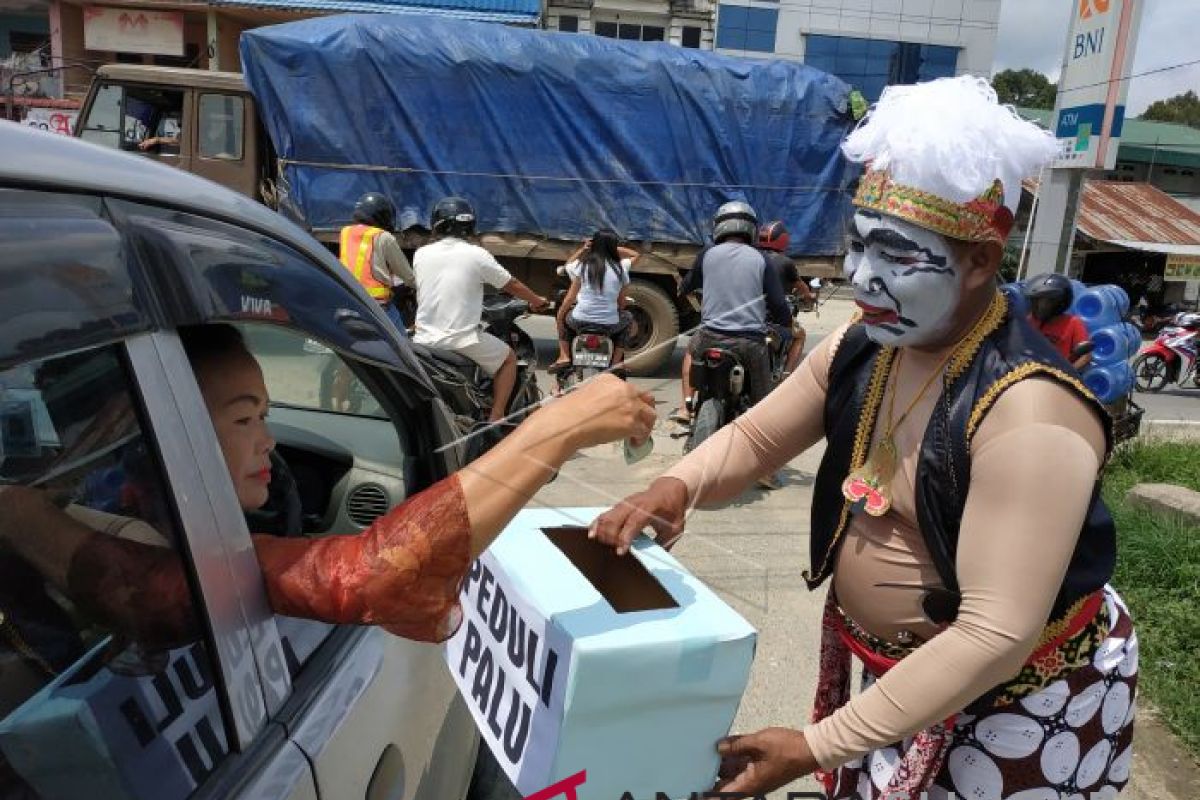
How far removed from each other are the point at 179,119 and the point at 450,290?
4742 millimetres

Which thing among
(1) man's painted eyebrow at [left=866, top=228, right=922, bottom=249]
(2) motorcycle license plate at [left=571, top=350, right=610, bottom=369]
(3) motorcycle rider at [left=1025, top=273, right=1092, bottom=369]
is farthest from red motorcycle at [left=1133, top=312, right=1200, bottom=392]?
(1) man's painted eyebrow at [left=866, top=228, right=922, bottom=249]

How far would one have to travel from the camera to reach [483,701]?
1465 mm

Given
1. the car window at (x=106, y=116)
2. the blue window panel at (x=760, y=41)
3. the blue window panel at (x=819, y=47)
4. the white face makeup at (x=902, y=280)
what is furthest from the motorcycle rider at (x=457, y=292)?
the blue window panel at (x=819, y=47)

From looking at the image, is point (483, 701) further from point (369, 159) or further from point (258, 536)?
point (369, 159)

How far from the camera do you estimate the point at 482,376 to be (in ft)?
18.0

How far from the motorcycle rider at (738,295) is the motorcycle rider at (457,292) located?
1.24 metres

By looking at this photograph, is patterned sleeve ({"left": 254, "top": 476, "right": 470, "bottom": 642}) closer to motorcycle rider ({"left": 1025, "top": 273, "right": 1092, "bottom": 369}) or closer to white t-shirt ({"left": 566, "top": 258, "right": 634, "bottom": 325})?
motorcycle rider ({"left": 1025, "top": 273, "right": 1092, "bottom": 369})

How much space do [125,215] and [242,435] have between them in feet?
1.31

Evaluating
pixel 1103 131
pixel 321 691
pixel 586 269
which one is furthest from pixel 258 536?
pixel 1103 131

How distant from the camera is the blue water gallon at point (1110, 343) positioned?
5871 millimetres

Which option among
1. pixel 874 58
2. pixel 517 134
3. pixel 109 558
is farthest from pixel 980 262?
pixel 874 58

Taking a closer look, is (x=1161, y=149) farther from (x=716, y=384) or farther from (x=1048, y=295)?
(x=716, y=384)

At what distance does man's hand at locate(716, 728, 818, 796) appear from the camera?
127cm

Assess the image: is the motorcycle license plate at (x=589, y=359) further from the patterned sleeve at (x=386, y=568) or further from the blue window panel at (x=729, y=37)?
the blue window panel at (x=729, y=37)
